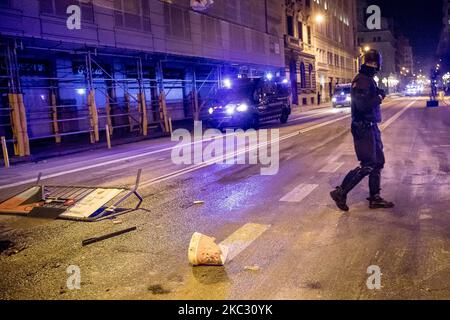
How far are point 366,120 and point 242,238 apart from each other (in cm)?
242

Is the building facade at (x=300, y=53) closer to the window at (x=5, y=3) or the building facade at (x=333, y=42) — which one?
the building facade at (x=333, y=42)

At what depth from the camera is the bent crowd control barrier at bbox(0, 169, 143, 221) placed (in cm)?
658

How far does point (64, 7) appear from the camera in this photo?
65.1 feet

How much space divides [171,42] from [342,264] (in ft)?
79.6

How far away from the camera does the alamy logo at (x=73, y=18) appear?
19812 mm

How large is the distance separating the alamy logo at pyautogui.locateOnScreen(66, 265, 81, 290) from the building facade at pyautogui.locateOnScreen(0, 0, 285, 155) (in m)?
12.6

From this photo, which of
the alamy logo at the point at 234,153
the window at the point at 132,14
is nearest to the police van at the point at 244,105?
the alamy logo at the point at 234,153

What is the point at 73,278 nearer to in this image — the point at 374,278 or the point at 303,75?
the point at 374,278

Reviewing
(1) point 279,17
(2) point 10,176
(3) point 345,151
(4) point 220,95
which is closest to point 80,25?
(4) point 220,95

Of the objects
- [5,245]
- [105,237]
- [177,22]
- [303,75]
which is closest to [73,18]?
[177,22]

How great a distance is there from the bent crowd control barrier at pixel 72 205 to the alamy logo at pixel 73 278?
74.0 inches

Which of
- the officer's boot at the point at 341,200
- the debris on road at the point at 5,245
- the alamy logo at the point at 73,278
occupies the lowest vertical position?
the alamy logo at the point at 73,278

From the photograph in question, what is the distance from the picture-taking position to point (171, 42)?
1057 inches

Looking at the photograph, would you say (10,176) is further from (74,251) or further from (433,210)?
(433,210)
